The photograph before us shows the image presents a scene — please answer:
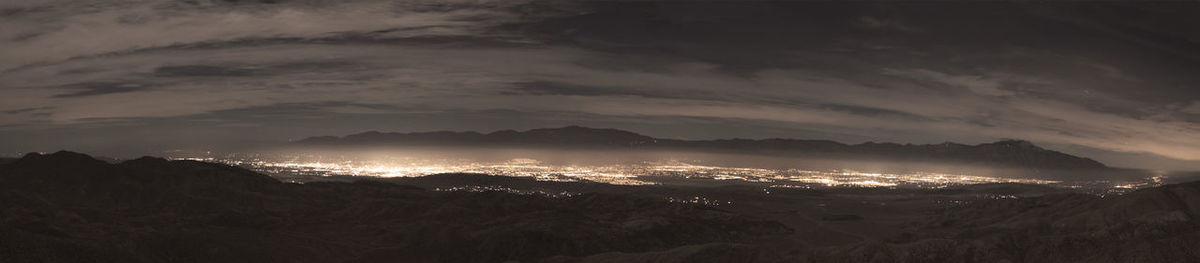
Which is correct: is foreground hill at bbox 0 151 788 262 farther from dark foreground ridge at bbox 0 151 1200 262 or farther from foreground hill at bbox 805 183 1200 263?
foreground hill at bbox 805 183 1200 263

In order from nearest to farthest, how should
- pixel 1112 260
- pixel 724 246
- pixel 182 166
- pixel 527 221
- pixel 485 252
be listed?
1. pixel 1112 260
2. pixel 724 246
3. pixel 485 252
4. pixel 527 221
5. pixel 182 166

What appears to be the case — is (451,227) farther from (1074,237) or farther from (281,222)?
(1074,237)

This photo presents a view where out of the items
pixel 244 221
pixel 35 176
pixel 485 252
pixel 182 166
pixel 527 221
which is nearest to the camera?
pixel 485 252

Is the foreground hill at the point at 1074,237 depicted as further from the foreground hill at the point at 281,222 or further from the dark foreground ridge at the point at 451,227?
the foreground hill at the point at 281,222

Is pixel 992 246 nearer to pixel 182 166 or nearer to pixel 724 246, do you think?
pixel 724 246

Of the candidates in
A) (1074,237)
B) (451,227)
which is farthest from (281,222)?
(1074,237)

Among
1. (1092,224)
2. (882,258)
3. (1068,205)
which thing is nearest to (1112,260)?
(882,258)

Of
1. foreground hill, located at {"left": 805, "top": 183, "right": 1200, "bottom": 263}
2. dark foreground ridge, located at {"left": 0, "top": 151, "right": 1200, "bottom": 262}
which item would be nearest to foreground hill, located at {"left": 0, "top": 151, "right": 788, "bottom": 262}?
dark foreground ridge, located at {"left": 0, "top": 151, "right": 1200, "bottom": 262}
